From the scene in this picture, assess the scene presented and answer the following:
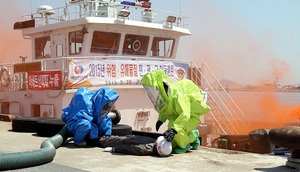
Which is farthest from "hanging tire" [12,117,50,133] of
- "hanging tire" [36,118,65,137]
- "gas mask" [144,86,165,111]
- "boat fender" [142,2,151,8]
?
"boat fender" [142,2,151,8]

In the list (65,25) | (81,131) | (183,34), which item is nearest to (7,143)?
(81,131)

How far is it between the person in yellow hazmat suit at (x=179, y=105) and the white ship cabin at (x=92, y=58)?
17.5 ft

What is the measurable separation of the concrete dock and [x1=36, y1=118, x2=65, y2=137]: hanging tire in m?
1.60

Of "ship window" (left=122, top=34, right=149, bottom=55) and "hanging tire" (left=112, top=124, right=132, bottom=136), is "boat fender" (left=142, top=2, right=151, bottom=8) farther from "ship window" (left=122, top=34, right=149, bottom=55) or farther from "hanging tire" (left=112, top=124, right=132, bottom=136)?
"hanging tire" (left=112, top=124, right=132, bottom=136)

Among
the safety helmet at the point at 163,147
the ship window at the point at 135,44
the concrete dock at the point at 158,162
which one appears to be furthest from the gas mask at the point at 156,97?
the ship window at the point at 135,44

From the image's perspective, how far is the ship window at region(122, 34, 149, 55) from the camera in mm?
15109

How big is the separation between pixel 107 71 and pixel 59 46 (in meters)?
3.31

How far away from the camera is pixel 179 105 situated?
709 cm

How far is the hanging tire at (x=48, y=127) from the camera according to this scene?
31.9 feet

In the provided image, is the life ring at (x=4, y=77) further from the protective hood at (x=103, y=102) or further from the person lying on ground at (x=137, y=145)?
the person lying on ground at (x=137, y=145)

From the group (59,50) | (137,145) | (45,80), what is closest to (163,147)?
(137,145)

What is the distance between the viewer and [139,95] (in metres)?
14.0

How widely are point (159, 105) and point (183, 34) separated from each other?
9.80 m

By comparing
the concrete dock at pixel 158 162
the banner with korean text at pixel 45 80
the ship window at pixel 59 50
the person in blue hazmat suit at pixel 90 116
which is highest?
the ship window at pixel 59 50
